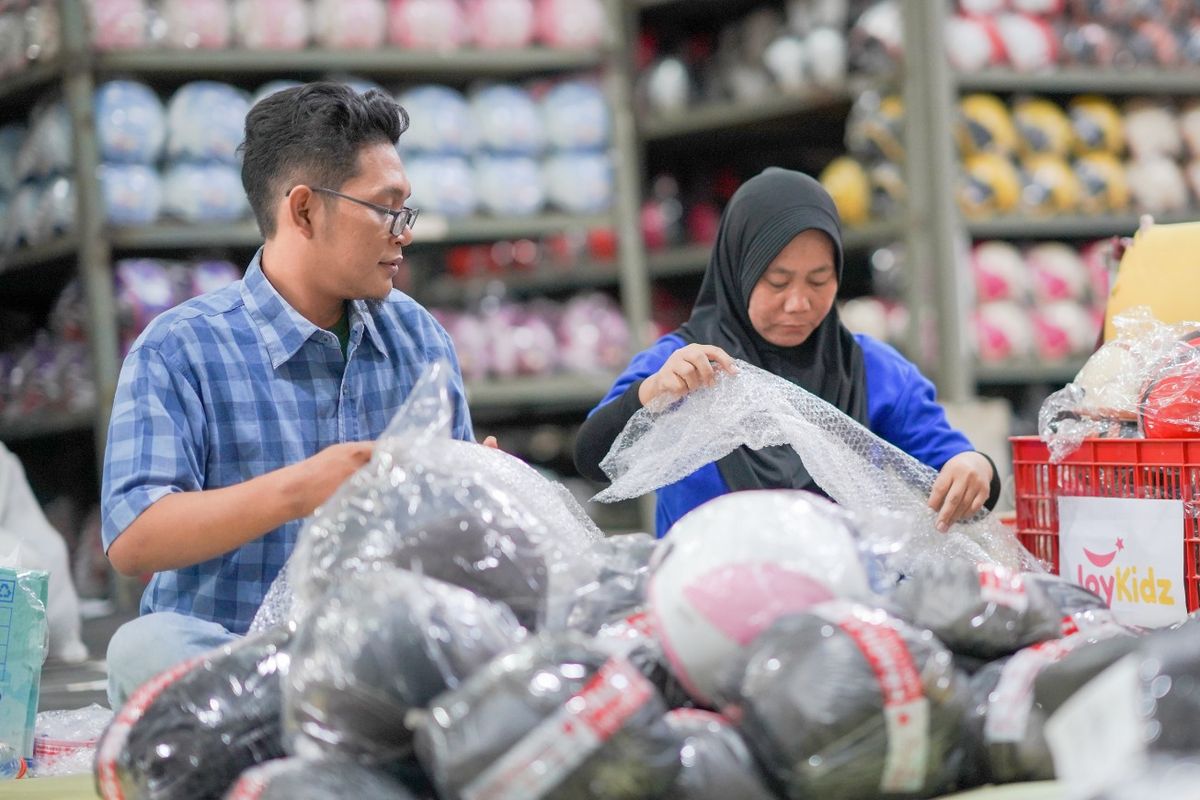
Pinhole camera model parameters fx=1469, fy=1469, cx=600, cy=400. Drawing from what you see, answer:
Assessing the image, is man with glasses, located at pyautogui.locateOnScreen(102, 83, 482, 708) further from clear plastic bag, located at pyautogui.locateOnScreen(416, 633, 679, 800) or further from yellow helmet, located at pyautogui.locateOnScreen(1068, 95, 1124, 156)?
yellow helmet, located at pyautogui.locateOnScreen(1068, 95, 1124, 156)

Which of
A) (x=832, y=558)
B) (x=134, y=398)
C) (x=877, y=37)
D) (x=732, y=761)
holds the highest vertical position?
(x=877, y=37)

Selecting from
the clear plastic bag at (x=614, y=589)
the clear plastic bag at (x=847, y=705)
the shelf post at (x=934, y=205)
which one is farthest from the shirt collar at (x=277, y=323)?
the shelf post at (x=934, y=205)

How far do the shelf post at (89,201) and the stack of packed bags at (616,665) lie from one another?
2.84 meters

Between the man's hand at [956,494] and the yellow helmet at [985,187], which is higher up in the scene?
the yellow helmet at [985,187]

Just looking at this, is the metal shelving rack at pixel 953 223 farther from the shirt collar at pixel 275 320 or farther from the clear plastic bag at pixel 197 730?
the clear plastic bag at pixel 197 730

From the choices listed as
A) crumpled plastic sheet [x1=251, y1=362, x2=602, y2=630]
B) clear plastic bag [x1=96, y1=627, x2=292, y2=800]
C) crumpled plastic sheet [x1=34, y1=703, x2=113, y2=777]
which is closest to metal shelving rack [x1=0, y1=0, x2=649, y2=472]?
crumpled plastic sheet [x1=34, y1=703, x2=113, y2=777]

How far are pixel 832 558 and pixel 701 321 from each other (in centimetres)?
135

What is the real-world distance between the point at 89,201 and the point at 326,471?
2.92m

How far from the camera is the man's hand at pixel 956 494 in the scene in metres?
2.36

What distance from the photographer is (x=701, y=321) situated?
289 centimetres

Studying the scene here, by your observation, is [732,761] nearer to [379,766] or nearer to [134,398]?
[379,766]

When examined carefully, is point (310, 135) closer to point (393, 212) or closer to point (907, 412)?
point (393, 212)

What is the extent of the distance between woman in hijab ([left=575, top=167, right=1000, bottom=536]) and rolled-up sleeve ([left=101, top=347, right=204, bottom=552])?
2.43 ft

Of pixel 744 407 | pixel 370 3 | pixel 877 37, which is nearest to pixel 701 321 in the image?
pixel 744 407
